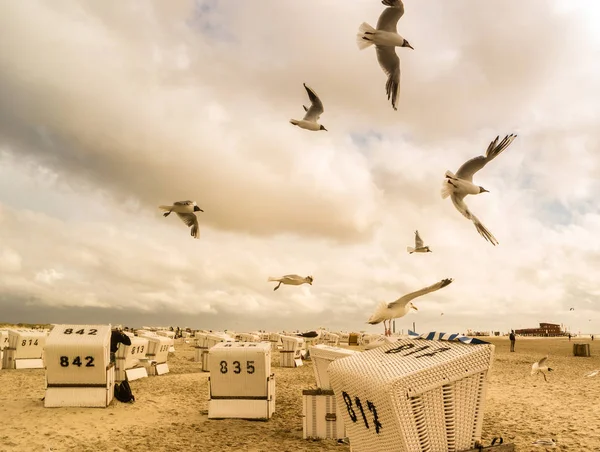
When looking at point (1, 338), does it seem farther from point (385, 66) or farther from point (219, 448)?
point (385, 66)

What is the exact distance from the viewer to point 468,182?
12.0 meters

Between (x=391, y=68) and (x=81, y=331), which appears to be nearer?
(x=391, y=68)

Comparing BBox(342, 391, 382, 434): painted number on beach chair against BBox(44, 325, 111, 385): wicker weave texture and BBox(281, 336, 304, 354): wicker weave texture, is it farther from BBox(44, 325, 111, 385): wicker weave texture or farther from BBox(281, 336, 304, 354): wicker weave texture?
BBox(281, 336, 304, 354): wicker weave texture

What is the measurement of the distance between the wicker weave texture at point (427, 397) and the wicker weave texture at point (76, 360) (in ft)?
35.4

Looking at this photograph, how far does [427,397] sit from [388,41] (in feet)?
28.5

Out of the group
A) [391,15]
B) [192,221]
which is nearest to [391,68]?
[391,15]

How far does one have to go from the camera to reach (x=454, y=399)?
5016 mm

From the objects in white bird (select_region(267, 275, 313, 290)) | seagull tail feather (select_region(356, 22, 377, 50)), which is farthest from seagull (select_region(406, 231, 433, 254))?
seagull tail feather (select_region(356, 22, 377, 50))

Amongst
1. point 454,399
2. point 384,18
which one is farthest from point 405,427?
point 384,18

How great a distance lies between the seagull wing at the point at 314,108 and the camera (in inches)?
599

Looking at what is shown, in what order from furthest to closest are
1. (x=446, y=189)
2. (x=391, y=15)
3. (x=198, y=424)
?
1. (x=198, y=424)
2. (x=446, y=189)
3. (x=391, y=15)

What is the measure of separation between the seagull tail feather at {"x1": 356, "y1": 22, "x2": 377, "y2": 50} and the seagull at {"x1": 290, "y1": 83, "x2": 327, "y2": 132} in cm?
367

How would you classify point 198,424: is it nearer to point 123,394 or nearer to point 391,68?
point 123,394

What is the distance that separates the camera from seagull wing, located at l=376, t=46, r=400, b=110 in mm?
11867
